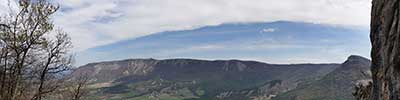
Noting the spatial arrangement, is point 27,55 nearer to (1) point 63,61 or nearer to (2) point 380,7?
(1) point 63,61

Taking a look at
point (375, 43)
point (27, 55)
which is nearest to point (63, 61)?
point (27, 55)

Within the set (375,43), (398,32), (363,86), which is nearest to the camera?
(398,32)

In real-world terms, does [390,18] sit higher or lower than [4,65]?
higher

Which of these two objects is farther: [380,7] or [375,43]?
[375,43]

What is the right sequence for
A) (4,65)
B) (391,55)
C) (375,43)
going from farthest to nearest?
(4,65), (375,43), (391,55)

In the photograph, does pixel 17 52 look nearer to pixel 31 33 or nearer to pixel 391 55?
pixel 31 33

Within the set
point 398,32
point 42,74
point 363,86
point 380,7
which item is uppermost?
point 380,7
